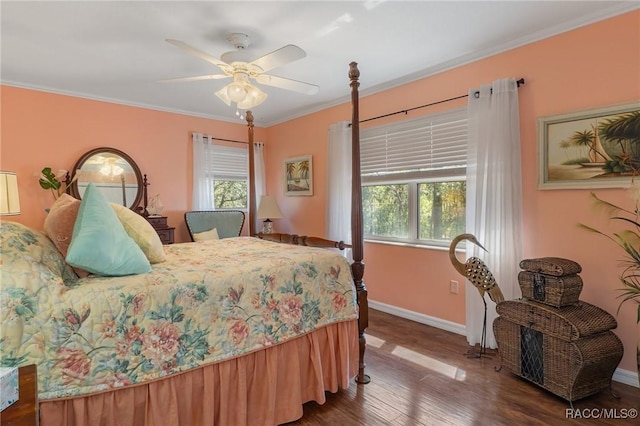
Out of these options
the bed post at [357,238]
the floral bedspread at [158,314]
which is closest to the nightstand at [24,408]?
the floral bedspread at [158,314]

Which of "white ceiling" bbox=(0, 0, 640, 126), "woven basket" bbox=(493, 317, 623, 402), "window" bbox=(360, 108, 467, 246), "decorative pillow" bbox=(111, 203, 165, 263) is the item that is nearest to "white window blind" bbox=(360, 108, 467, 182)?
"window" bbox=(360, 108, 467, 246)

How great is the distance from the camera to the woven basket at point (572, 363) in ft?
6.26

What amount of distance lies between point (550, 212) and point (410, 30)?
1.72 m

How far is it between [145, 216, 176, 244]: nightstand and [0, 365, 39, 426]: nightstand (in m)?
3.18

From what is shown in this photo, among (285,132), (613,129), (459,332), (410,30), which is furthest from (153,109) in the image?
(613,129)

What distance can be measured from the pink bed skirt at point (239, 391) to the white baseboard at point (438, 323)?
1.37 m

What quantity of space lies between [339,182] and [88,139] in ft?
9.73

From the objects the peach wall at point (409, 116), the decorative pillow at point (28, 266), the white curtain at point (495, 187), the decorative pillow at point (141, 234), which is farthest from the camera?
the white curtain at point (495, 187)

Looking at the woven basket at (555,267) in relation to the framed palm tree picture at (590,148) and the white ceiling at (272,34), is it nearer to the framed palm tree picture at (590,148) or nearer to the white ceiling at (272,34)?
the framed palm tree picture at (590,148)

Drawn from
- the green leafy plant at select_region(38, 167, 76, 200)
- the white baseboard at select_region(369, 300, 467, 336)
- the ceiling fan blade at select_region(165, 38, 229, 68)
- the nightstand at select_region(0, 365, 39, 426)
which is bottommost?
the white baseboard at select_region(369, 300, 467, 336)

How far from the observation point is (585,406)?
195 cm

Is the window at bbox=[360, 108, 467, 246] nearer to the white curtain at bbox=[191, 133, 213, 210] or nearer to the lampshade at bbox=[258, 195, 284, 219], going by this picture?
the lampshade at bbox=[258, 195, 284, 219]

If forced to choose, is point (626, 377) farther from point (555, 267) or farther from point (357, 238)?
point (357, 238)

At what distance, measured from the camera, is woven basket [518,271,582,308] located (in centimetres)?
206
